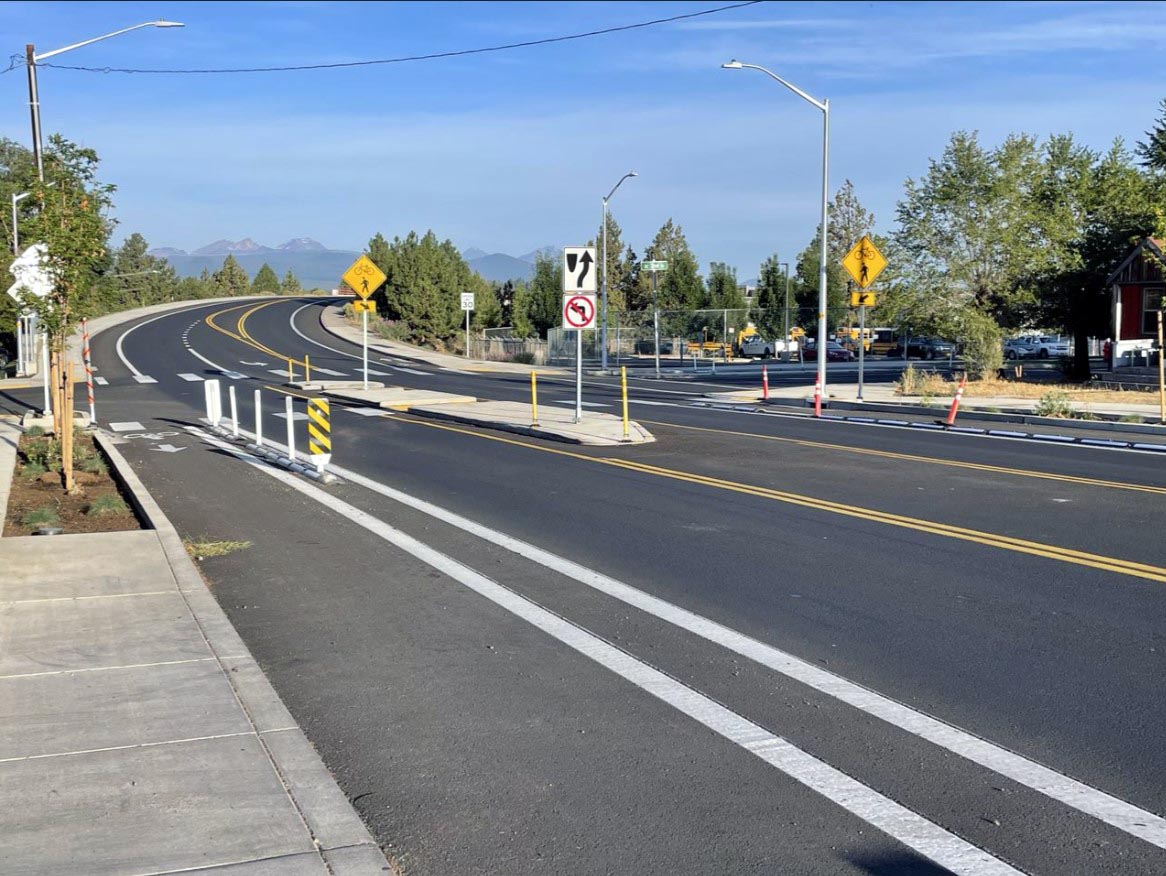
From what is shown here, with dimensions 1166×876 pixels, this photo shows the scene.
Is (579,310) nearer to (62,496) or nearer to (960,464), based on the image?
(960,464)

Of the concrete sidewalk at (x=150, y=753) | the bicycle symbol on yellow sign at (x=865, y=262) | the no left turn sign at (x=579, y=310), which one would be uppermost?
the bicycle symbol on yellow sign at (x=865, y=262)

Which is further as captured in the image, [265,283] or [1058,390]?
[265,283]

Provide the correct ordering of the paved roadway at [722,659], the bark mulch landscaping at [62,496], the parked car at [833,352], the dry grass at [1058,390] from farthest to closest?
the parked car at [833,352] → the dry grass at [1058,390] → the bark mulch landscaping at [62,496] → the paved roadway at [722,659]

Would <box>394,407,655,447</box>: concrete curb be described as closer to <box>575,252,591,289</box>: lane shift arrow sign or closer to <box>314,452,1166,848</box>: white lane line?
<box>575,252,591,289</box>: lane shift arrow sign

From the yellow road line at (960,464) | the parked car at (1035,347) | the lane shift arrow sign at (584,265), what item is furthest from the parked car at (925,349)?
the lane shift arrow sign at (584,265)

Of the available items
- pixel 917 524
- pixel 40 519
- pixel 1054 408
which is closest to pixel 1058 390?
pixel 1054 408

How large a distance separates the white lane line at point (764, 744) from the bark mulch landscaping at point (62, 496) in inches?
174

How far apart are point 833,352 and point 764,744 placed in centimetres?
5796

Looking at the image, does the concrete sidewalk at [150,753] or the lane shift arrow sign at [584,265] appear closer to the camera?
the concrete sidewalk at [150,753]

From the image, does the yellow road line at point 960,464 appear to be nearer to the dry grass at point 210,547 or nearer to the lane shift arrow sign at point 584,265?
the lane shift arrow sign at point 584,265

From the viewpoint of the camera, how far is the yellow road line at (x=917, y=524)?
940 cm

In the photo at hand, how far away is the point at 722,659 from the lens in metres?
7.05

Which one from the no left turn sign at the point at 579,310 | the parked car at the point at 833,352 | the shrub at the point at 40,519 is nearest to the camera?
the shrub at the point at 40,519

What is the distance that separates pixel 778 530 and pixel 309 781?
276 inches
